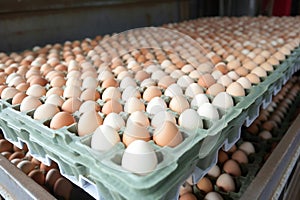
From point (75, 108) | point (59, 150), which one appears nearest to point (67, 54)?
point (75, 108)

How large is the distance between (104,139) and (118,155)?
Result: 0.07 metres

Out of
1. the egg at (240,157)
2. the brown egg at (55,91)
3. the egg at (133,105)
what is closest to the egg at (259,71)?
the egg at (240,157)

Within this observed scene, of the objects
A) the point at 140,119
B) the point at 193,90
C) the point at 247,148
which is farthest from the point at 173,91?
the point at 247,148

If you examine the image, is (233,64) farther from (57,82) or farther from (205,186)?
(57,82)

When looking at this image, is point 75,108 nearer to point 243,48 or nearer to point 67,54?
point 67,54

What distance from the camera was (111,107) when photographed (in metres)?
0.88

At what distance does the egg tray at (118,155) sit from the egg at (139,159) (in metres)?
0.02

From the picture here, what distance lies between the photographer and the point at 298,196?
1.37 m

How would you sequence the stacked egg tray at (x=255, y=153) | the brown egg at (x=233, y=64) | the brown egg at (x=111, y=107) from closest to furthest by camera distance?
the brown egg at (x=111, y=107) → the stacked egg tray at (x=255, y=153) → the brown egg at (x=233, y=64)

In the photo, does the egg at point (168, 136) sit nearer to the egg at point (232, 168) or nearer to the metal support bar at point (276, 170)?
the metal support bar at point (276, 170)

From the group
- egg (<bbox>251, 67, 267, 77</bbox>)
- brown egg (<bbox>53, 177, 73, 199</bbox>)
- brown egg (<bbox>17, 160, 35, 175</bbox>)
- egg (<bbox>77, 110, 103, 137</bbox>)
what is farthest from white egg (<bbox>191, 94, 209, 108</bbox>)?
brown egg (<bbox>17, 160, 35, 175</bbox>)

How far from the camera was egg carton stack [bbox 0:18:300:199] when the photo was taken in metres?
0.61

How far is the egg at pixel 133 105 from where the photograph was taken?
2.90ft

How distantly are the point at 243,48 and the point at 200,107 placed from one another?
1046 mm
